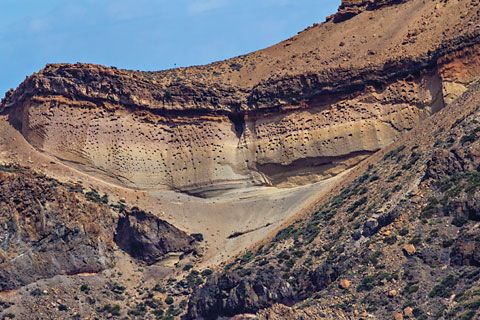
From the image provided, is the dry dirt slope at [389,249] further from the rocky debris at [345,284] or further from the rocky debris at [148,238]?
the rocky debris at [148,238]

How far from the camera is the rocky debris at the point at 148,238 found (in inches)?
3440

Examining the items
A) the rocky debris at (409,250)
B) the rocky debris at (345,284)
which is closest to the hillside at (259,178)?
the rocky debris at (345,284)

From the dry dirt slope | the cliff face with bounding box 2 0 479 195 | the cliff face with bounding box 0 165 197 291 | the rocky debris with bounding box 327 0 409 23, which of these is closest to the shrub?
the dry dirt slope

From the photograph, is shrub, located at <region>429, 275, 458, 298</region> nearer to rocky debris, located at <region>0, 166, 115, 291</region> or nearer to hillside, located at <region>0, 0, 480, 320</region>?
Answer: hillside, located at <region>0, 0, 480, 320</region>

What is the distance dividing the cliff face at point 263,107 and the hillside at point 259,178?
9 cm

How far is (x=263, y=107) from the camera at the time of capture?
96.9m

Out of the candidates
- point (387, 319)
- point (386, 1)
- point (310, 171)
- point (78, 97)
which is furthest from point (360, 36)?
point (387, 319)

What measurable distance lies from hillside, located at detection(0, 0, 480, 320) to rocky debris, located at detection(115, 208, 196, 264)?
81 mm

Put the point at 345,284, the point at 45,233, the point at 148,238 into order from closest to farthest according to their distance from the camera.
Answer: the point at 345,284 → the point at 45,233 → the point at 148,238

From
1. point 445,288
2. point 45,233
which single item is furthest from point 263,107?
point 445,288

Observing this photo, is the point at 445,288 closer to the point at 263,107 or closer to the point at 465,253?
the point at 465,253

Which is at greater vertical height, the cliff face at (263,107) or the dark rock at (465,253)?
the cliff face at (263,107)

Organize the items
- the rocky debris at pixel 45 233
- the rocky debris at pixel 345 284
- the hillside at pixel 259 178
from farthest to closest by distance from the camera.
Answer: the rocky debris at pixel 45 233 < the hillside at pixel 259 178 < the rocky debris at pixel 345 284

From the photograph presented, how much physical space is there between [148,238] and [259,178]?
9692 mm
